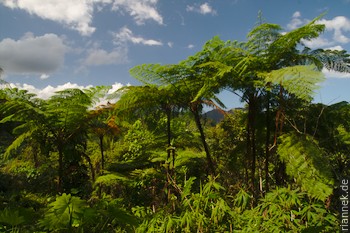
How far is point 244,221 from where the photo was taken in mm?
2889

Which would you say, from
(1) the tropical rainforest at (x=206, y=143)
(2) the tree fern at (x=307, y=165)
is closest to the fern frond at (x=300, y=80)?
(1) the tropical rainforest at (x=206, y=143)

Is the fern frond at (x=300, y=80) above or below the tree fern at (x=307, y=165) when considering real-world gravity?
above

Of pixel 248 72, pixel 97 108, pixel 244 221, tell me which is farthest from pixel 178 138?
pixel 244 221

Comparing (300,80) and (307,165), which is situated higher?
(300,80)

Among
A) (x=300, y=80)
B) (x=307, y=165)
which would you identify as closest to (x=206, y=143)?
(x=307, y=165)

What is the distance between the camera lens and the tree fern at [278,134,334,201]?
3496 millimetres

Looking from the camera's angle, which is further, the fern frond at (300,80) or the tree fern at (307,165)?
the tree fern at (307,165)

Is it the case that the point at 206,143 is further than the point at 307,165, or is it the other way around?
the point at 206,143

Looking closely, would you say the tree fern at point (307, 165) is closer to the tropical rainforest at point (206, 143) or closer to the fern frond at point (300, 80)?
the tropical rainforest at point (206, 143)

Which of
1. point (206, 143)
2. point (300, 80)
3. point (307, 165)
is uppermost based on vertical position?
point (300, 80)

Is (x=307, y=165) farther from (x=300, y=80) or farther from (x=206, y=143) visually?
(x=206, y=143)

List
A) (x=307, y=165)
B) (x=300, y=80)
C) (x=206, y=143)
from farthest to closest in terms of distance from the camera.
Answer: (x=206, y=143), (x=307, y=165), (x=300, y=80)

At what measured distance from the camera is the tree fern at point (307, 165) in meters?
3.50

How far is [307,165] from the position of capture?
12.5 feet
